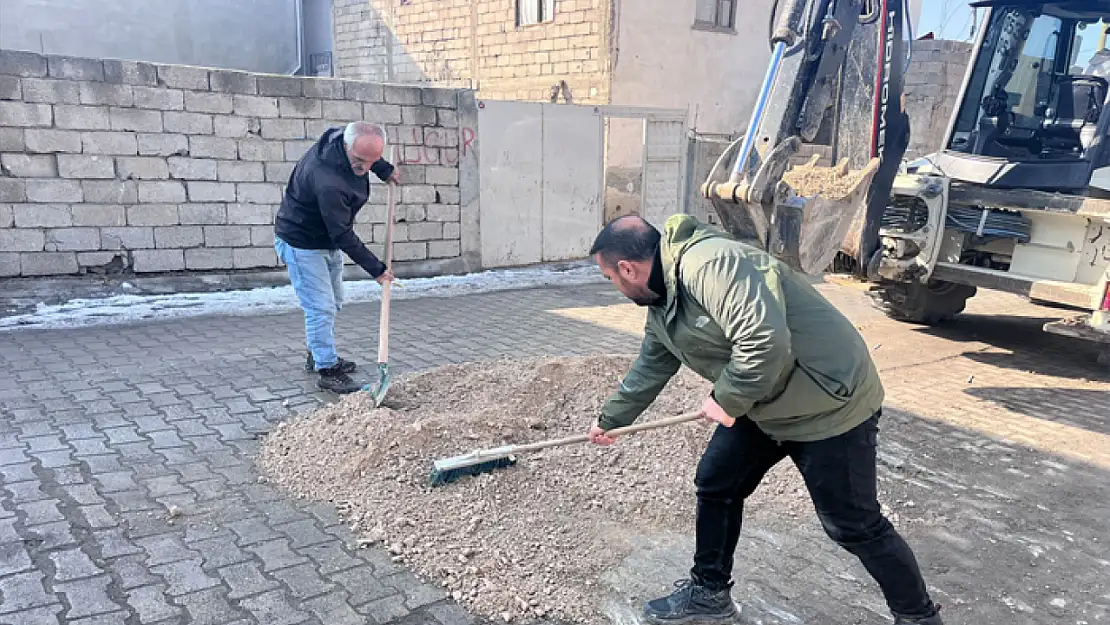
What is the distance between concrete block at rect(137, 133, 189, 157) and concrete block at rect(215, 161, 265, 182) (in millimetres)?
357

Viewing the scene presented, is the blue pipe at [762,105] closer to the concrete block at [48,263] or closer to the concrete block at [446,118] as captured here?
the concrete block at [446,118]

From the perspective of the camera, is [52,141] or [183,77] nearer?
[52,141]

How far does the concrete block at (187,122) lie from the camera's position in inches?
289

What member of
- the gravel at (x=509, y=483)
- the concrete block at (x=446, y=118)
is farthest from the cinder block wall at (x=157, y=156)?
the gravel at (x=509, y=483)

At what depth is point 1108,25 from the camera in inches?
253

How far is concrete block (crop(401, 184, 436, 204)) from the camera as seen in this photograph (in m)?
8.83

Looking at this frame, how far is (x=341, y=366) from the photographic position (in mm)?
5133

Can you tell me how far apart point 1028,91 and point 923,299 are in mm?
2022

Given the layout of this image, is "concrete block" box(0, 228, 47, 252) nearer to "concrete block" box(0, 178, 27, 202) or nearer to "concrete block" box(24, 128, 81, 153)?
"concrete block" box(0, 178, 27, 202)

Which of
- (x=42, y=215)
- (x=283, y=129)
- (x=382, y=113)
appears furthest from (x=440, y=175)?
(x=42, y=215)

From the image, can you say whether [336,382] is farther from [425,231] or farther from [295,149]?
[425,231]

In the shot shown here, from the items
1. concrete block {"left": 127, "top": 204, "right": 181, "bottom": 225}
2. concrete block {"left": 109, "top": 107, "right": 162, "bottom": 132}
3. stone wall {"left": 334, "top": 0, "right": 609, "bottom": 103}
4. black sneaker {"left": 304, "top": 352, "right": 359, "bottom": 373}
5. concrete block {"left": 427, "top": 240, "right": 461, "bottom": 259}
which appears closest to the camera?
black sneaker {"left": 304, "top": 352, "right": 359, "bottom": 373}

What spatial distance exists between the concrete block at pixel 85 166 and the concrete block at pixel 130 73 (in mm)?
731

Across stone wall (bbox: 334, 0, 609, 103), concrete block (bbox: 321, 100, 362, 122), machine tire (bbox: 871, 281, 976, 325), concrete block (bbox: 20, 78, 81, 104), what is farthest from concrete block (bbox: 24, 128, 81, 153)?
stone wall (bbox: 334, 0, 609, 103)
